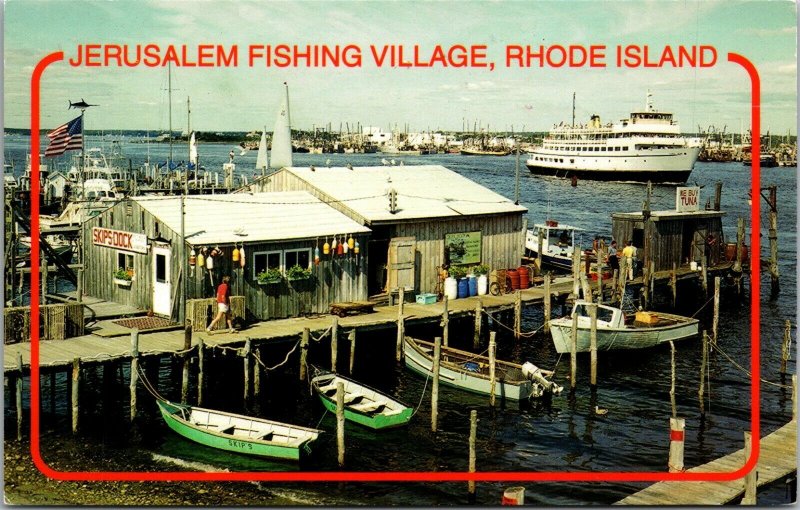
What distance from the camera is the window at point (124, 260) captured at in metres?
32.3

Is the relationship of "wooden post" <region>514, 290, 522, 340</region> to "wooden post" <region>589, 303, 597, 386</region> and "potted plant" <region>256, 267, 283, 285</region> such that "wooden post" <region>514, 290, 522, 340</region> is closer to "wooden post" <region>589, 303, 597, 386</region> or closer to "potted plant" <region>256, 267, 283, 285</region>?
"wooden post" <region>589, 303, 597, 386</region>

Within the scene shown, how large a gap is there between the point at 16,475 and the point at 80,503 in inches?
109

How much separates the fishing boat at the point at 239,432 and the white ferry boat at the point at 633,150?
110 metres

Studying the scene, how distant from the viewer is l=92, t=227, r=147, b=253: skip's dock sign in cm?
3150

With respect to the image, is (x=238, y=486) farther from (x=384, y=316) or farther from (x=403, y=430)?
(x=384, y=316)

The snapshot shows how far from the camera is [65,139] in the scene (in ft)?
104

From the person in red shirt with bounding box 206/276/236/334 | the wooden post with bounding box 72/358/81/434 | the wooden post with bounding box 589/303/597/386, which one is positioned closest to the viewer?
the wooden post with bounding box 72/358/81/434

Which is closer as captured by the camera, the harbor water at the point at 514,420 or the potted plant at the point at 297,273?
the harbor water at the point at 514,420

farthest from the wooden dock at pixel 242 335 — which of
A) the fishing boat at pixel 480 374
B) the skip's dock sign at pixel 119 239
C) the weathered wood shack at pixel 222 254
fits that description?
the skip's dock sign at pixel 119 239

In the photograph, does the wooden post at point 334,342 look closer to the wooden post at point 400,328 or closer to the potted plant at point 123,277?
the wooden post at point 400,328

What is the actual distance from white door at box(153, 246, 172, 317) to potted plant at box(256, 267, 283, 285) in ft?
9.98

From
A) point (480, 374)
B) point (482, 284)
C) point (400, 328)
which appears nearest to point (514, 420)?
point (480, 374)

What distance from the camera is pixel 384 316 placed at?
34.2 m

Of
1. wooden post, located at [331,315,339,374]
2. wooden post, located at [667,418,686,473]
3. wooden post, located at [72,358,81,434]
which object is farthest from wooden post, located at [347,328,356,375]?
wooden post, located at [667,418,686,473]
